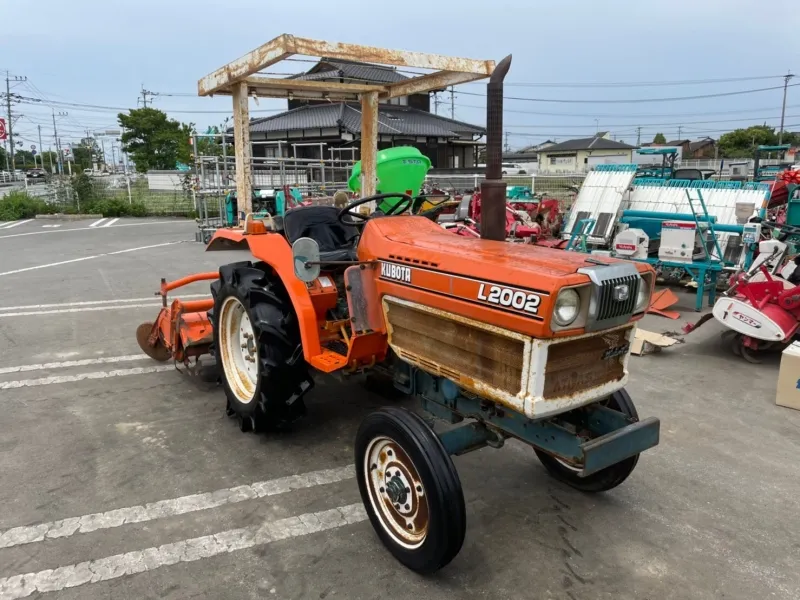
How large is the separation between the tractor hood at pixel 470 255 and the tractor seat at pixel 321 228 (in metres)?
0.52

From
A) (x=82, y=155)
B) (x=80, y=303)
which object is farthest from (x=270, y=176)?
(x=82, y=155)

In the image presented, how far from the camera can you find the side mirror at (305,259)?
8.88 ft

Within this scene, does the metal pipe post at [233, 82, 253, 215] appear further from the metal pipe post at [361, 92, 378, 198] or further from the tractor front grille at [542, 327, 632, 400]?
the tractor front grille at [542, 327, 632, 400]

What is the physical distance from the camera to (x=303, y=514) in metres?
2.67

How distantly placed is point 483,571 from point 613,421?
83 centimetres

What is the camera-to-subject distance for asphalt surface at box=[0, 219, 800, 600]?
7.36 feet

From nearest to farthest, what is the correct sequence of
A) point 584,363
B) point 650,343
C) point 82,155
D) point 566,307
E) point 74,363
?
1. point 566,307
2. point 584,363
3. point 74,363
4. point 650,343
5. point 82,155

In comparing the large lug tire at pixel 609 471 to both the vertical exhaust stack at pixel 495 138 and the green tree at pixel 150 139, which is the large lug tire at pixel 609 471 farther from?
the green tree at pixel 150 139

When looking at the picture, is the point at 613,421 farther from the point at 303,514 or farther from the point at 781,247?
the point at 781,247

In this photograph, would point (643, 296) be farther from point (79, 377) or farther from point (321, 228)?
point (79, 377)

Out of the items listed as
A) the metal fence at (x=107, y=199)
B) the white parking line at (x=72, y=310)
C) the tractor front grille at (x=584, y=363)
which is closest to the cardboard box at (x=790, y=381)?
the tractor front grille at (x=584, y=363)

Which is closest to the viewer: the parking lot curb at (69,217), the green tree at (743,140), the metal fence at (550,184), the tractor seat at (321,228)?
the tractor seat at (321,228)

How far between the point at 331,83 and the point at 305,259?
2.44m

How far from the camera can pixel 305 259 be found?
8.95 ft
